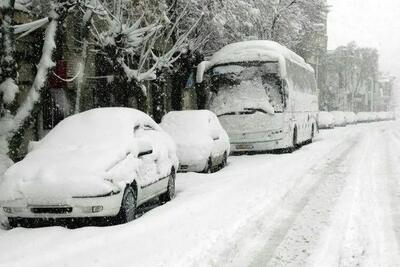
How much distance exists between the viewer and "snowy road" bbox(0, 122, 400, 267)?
5.98 metres

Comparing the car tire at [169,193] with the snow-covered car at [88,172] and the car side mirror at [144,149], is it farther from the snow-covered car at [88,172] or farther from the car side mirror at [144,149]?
the car side mirror at [144,149]

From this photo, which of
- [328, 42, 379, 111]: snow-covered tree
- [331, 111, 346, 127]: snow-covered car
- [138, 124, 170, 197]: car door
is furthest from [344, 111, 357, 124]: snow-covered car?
[138, 124, 170, 197]: car door

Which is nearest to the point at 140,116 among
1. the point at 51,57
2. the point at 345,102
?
the point at 51,57

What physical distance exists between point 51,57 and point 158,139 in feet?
9.68

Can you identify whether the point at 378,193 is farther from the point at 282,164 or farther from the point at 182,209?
the point at 282,164

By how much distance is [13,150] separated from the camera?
37.8ft

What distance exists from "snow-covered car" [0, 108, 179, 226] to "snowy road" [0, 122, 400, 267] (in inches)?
11.3

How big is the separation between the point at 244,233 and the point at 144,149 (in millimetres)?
2389

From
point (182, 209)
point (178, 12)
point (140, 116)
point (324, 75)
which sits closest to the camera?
point (182, 209)

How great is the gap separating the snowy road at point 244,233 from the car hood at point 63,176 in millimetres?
501

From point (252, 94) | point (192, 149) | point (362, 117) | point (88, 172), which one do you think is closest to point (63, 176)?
point (88, 172)

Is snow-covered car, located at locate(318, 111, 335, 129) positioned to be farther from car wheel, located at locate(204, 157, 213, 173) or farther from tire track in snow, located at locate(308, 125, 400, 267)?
tire track in snow, located at locate(308, 125, 400, 267)

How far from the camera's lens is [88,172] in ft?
25.2

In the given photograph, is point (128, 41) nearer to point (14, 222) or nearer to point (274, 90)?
point (274, 90)
